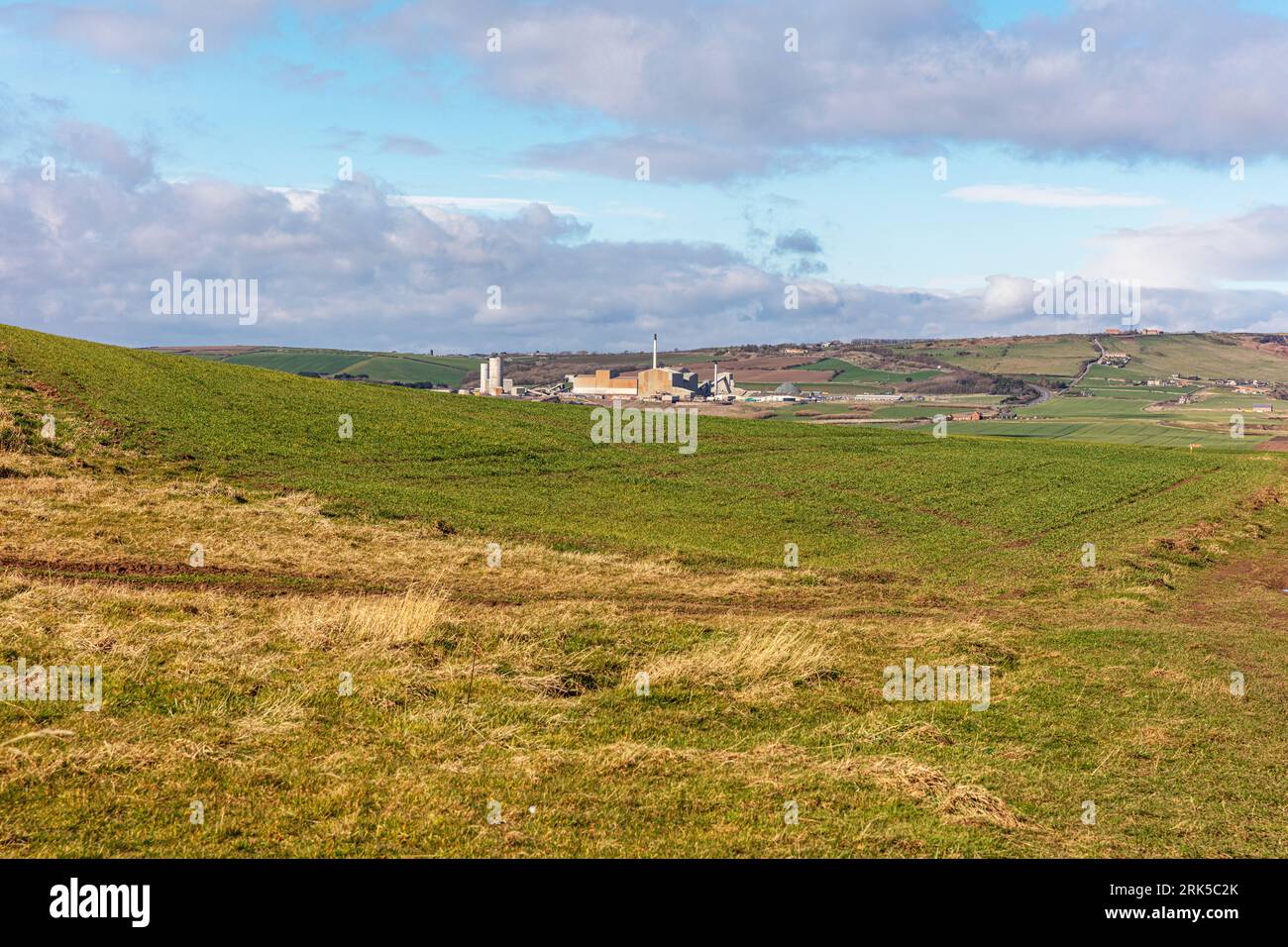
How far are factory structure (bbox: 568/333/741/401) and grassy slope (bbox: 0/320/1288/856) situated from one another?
399 ft

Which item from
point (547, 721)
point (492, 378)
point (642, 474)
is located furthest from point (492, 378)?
point (547, 721)

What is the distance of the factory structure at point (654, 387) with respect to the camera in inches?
6471

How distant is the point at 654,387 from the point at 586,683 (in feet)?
497

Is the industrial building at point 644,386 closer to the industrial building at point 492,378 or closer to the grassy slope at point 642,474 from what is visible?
the industrial building at point 492,378

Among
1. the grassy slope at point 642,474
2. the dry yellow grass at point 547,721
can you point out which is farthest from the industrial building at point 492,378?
the dry yellow grass at point 547,721

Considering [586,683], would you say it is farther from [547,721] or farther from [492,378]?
[492,378]

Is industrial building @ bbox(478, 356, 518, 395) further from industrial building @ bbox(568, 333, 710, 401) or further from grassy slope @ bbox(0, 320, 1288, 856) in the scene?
grassy slope @ bbox(0, 320, 1288, 856)

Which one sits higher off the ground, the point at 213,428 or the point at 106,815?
the point at 213,428

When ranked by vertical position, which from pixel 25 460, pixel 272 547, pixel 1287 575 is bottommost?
pixel 1287 575

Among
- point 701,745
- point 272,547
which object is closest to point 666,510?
point 272,547

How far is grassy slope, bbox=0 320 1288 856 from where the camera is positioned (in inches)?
443

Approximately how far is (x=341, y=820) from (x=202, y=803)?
156 centimetres
